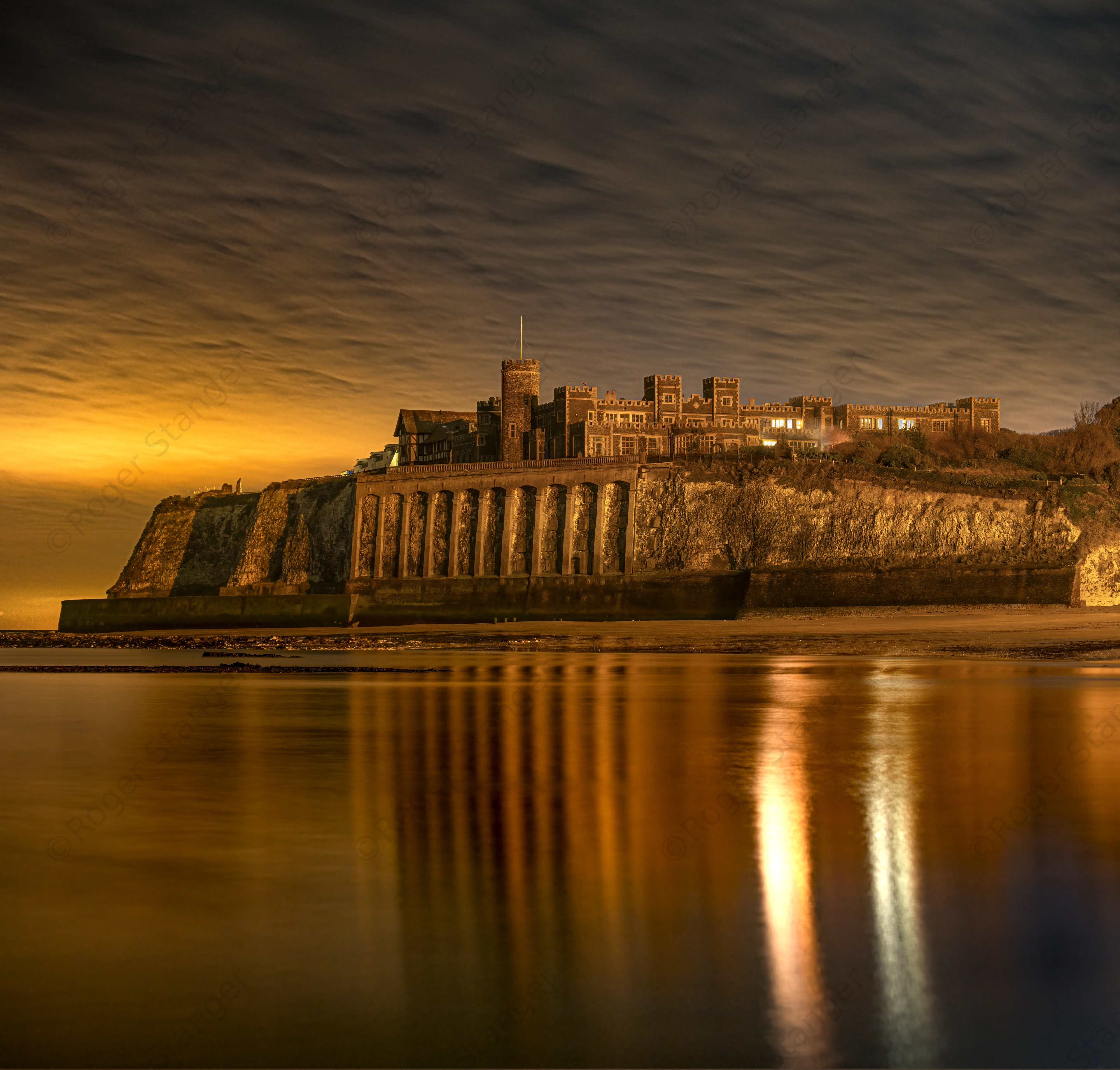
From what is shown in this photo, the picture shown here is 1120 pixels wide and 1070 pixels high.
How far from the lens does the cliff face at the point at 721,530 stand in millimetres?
60344

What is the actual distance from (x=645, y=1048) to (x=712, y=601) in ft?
187

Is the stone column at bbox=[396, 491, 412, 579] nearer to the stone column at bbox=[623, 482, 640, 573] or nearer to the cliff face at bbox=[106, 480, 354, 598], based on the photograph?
the cliff face at bbox=[106, 480, 354, 598]

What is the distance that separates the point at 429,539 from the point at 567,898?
72.5 meters

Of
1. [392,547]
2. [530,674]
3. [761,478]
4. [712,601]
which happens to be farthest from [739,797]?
[392,547]

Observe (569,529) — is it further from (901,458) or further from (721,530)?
(901,458)

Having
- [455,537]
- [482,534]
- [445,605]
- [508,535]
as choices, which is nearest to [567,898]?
[445,605]

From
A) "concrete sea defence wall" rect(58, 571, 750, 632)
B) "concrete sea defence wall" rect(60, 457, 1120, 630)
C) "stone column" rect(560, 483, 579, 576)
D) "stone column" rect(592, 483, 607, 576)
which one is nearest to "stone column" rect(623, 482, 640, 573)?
"concrete sea defence wall" rect(60, 457, 1120, 630)

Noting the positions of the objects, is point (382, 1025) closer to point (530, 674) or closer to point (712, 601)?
point (530, 674)

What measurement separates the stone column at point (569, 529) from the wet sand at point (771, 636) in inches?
233

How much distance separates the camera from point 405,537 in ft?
266

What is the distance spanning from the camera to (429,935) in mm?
6113

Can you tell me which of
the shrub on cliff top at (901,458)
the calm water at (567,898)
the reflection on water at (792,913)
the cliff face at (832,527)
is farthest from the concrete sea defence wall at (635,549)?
the reflection on water at (792,913)

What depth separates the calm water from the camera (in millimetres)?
4883

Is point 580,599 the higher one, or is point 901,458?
point 901,458
